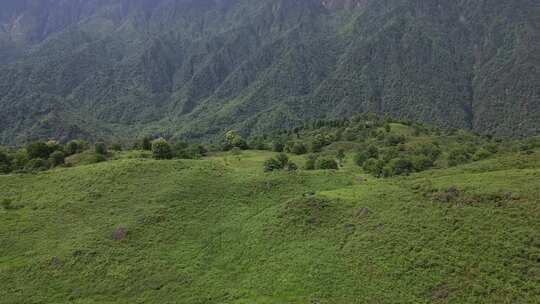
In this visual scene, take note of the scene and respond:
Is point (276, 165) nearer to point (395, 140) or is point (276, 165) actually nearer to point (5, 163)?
point (5, 163)

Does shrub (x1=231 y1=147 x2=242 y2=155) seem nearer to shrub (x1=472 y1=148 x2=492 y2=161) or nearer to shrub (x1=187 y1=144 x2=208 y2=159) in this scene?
shrub (x1=187 y1=144 x2=208 y2=159)

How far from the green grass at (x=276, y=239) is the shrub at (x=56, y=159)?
58.9 feet

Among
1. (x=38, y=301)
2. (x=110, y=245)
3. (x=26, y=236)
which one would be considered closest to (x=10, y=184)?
(x=26, y=236)

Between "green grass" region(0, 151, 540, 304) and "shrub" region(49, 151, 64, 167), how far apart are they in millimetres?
17939

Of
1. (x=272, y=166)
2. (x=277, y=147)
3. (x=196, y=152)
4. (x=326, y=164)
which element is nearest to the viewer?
(x=272, y=166)

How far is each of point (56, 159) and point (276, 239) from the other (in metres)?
59.7

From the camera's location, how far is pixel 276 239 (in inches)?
2489

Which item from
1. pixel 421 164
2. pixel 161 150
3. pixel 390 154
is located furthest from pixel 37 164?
pixel 421 164

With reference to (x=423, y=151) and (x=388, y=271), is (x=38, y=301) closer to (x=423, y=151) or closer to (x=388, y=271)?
(x=388, y=271)

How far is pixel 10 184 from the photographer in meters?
83.8

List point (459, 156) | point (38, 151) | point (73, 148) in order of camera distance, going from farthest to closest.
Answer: point (73, 148) < point (459, 156) < point (38, 151)

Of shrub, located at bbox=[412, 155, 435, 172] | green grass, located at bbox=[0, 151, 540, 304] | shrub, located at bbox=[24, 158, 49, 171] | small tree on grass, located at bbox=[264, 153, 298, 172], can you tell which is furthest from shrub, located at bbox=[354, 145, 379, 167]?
shrub, located at bbox=[24, 158, 49, 171]

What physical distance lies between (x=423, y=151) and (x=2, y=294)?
9659 cm

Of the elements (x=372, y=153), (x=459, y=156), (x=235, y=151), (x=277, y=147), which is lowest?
(x=459, y=156)
